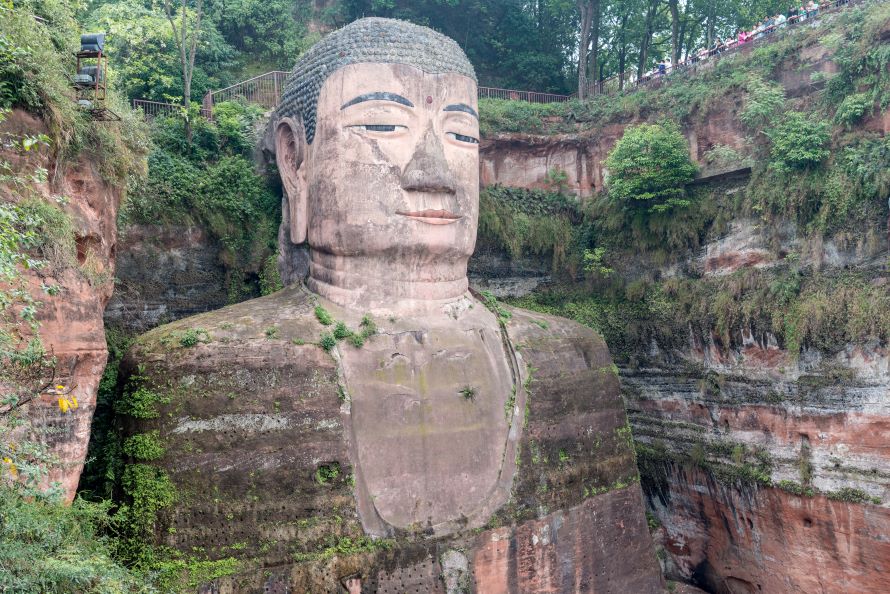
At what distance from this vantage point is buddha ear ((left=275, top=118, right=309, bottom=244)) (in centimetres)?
1005

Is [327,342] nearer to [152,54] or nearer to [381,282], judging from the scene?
[381,282]

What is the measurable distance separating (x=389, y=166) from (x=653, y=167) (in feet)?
19.7

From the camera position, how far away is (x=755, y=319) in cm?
1202

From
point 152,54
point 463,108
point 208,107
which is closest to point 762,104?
point 463,108

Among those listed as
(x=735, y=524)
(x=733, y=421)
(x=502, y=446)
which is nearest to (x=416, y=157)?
(x=502, y=446)

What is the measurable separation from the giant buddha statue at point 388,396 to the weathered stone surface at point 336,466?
0.02 meters

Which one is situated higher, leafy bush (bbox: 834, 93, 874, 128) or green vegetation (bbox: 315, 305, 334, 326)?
leafy bush (bbox: 834, 93, 874, 128)

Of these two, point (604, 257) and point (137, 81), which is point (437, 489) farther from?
point (137, 81)

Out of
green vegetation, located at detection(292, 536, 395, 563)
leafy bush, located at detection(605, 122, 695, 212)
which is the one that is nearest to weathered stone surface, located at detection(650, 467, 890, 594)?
leafy bush, located at detection(605, 122, 695, 212)

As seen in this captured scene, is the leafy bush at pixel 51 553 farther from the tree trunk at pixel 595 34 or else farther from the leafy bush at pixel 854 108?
the tree trunk at pixel 595 34

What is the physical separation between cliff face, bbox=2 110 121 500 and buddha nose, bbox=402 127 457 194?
3.59 metres

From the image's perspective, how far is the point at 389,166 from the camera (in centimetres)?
937

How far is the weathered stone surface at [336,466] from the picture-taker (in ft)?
25.8

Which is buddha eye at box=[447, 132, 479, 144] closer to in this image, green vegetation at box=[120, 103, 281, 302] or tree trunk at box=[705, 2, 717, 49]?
green vegetation at box=[120, 103, 281, 302]
